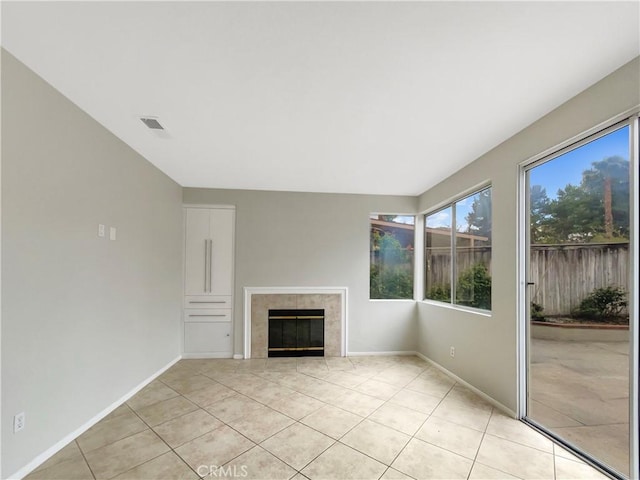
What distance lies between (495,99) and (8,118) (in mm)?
3096

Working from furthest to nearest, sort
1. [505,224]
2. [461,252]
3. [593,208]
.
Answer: [461,252] → [505,224] → [593,208]

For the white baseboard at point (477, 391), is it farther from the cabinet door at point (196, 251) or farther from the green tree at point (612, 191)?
the cabinet door at point (196, 251)

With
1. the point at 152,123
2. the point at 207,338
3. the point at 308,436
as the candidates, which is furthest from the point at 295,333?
the point at 152,123

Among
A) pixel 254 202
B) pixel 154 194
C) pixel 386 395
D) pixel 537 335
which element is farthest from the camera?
pixel 254 202

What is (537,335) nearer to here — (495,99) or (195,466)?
(495,99)

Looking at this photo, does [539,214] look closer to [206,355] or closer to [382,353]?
[382,353]

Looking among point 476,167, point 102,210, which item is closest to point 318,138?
point 476,167

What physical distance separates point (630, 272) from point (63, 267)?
3.75 meters

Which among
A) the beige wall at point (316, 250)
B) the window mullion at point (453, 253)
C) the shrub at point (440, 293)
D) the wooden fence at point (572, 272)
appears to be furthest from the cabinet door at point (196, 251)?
the wooden fence at point (572, 272)

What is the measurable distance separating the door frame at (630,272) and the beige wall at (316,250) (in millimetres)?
2201

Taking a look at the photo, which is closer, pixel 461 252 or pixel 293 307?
pixel 461 252

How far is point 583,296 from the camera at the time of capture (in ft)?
6.95

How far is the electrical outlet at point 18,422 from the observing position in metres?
1.78

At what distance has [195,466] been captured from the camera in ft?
6.62
